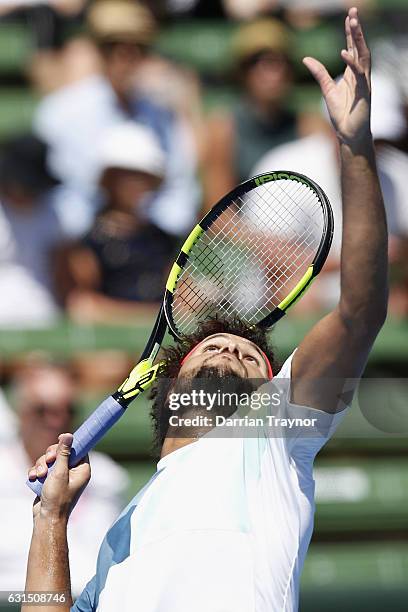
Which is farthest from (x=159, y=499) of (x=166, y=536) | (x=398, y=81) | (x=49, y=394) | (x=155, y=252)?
(x=398, y=81)

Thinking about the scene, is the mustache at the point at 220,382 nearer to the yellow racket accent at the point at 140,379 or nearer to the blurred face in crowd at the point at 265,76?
the yellow racket accent at the point at 140,379

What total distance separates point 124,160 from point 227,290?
1.58 metres

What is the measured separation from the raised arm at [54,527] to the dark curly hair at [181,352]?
369 mm

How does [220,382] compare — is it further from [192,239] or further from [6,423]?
[6,423]

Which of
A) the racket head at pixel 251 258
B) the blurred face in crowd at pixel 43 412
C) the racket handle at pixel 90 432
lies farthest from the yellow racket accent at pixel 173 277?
the blurred face in crowd at pixel 43 412

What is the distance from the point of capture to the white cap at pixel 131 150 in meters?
5.02

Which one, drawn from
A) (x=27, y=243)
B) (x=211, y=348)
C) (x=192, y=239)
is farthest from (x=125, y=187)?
(x=211, y=348)

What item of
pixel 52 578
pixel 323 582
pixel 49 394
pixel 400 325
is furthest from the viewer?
pixel 400 325

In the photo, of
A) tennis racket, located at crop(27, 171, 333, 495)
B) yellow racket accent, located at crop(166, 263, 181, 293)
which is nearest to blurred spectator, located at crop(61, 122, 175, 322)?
tennis racket, located at crop(27, 171, 333, 495)

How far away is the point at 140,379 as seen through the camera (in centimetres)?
282

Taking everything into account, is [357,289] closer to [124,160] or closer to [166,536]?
[166,536]

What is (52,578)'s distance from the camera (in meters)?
2.50

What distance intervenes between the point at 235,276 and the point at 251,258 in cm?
43

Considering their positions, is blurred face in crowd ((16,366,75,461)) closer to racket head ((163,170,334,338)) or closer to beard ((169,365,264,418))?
racket head ((163,170,334,338))
